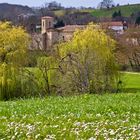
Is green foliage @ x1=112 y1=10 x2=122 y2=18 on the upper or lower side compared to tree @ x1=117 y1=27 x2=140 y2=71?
upper

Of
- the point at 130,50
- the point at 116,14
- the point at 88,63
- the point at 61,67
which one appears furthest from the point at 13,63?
the point at 116,14

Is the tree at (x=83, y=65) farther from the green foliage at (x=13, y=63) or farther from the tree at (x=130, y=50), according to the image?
the tree at (x=130, y=50)

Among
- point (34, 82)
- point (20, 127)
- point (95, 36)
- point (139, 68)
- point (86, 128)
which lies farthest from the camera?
point (139, 68)

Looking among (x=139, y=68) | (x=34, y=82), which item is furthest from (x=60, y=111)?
(x=139, y=68)

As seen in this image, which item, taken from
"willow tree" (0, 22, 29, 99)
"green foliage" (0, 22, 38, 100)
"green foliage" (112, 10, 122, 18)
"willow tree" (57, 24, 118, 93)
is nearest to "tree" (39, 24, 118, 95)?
"willow tree" (57, 24, 118, 93)

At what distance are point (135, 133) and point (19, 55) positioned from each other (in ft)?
110

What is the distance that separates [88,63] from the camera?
128 ft

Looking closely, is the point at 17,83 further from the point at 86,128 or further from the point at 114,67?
the point at 86,128

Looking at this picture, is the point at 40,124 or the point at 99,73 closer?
the point at 40,124

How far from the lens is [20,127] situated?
359 inches

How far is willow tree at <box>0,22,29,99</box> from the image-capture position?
3859 centimetres

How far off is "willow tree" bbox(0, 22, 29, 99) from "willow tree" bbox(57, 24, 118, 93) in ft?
11.5

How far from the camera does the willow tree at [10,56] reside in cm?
3859

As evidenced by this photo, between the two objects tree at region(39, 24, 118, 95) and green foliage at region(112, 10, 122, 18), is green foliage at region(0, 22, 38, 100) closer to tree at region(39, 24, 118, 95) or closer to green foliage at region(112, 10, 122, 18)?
tree at region(39, 24, 118, 95)
